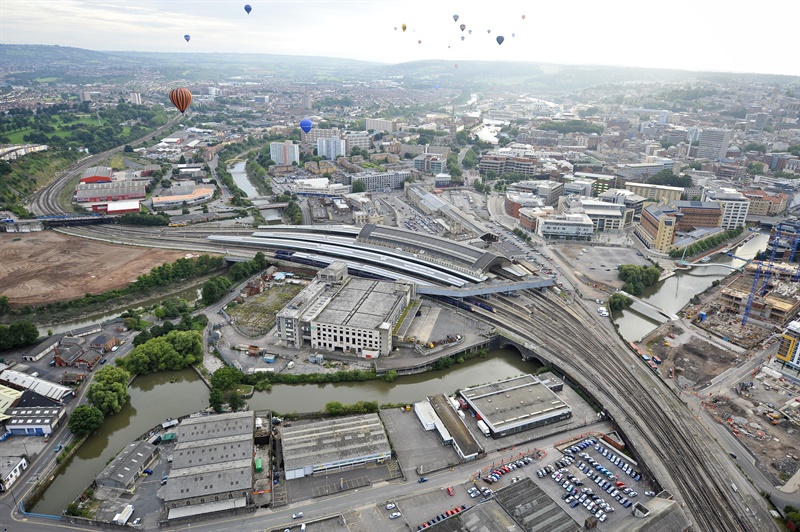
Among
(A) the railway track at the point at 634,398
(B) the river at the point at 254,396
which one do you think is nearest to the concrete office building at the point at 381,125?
(A) the railway track at the point at 634,398

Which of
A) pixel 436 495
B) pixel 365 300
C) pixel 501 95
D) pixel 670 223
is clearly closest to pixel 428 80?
pixel 501 95

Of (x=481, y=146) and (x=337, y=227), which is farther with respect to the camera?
(x=481, y=146)

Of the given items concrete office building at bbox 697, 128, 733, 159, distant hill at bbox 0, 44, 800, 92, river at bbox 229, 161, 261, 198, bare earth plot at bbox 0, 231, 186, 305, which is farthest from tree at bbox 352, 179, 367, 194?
distant hill at bbox 0, 44, 800, 92

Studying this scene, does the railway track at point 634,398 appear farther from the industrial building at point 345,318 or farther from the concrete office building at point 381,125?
the concrete office building at point 381,125

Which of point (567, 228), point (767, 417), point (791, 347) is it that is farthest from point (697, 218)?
point (767, 417)

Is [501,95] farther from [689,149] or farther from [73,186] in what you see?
[73,186]

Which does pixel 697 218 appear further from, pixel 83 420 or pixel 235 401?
pixel 83 420
